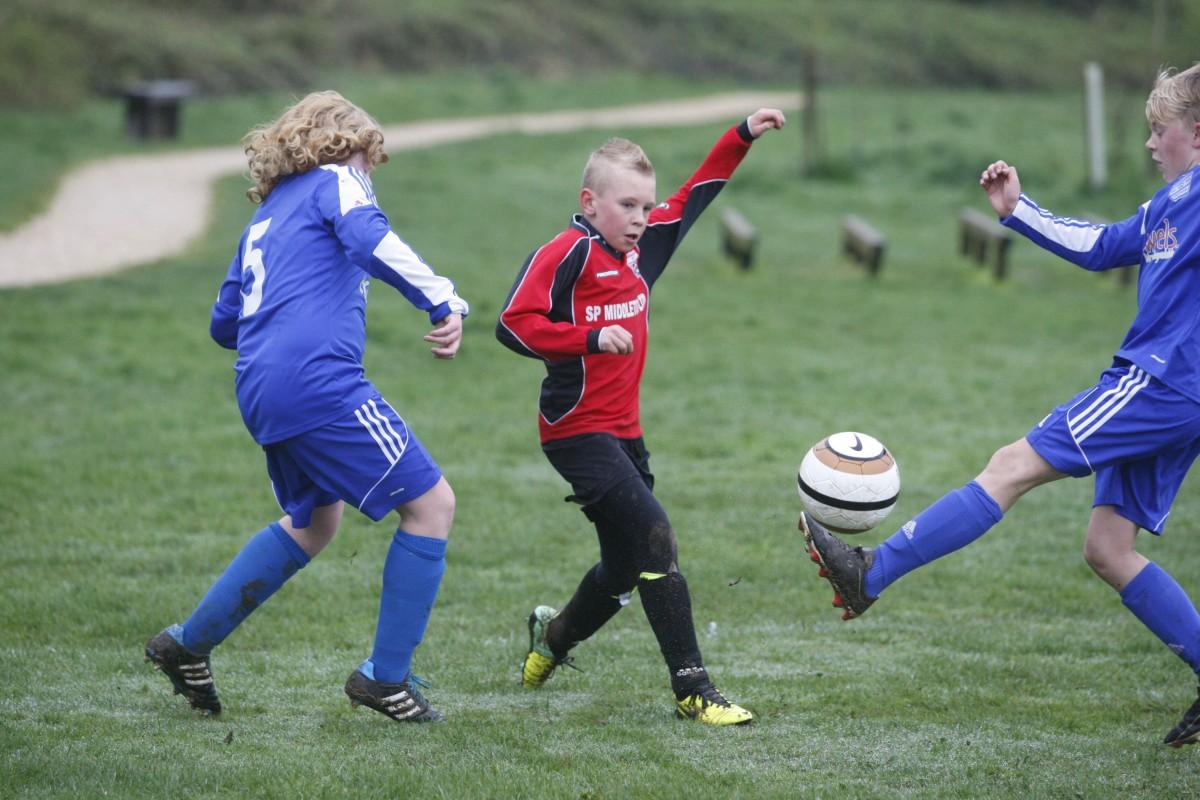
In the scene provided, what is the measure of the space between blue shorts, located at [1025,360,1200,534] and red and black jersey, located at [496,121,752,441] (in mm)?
1281

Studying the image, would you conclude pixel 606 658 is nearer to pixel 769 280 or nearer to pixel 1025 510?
pixel 1025 510

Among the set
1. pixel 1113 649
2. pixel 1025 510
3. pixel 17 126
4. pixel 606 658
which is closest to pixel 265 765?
pixel 606 658

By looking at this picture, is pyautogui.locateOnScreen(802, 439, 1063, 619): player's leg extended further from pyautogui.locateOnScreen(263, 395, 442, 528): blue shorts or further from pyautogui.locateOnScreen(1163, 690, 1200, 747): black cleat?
pyautogui.locateOnScreen(263, 395, 442, 528): blue shorts

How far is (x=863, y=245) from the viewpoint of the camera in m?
16.3

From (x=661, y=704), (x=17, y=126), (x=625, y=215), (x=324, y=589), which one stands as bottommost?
(x=17, y=126)

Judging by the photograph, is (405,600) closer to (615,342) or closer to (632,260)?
(615,342)

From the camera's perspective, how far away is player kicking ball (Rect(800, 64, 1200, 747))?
170 inches

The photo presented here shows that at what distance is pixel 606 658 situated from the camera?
5.63 metres

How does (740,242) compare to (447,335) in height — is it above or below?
below

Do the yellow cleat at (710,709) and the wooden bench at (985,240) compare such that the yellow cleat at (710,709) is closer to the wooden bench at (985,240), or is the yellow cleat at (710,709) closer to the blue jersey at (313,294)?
the blue jersey at (313,294)

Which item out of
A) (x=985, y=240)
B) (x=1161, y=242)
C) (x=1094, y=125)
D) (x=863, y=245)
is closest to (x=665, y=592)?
(x=1161, y=242)

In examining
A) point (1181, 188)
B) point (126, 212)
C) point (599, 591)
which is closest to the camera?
point (1181, 188)

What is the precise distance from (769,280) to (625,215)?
11296 mm

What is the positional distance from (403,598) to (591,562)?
8.09 ft
